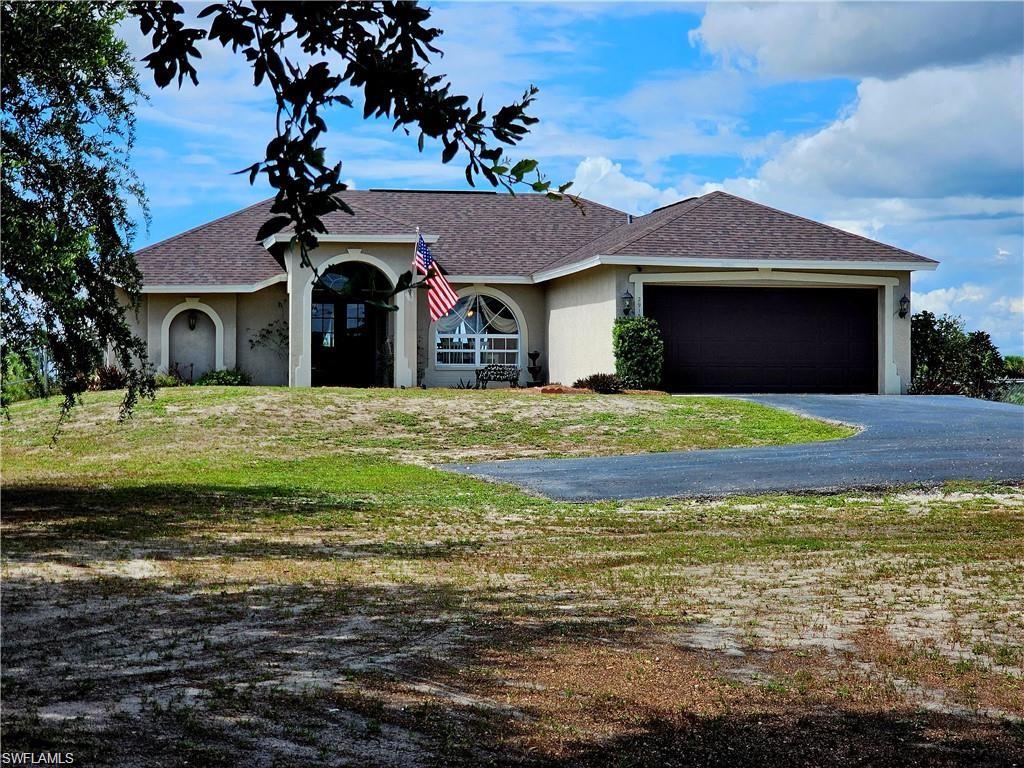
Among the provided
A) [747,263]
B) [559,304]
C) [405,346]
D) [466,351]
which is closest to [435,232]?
[466,351]

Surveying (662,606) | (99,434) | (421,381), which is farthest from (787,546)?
(421,381)

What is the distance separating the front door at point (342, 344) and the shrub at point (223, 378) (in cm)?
193

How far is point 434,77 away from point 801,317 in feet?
77.3

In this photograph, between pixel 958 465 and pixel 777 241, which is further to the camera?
pixel 777 241

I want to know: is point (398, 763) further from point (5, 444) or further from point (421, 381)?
point (421, 381)

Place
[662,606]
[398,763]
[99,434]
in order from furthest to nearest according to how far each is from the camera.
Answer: [99,434] → [662,606] → [398,763]

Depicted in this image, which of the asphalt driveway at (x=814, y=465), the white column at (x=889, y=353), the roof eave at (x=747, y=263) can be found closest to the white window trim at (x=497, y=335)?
the roof eave at (x=747, y=263)

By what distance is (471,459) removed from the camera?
18625 millimetres

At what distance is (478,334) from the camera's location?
97.5ft

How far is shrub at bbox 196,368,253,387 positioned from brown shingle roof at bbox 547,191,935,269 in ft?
27.5

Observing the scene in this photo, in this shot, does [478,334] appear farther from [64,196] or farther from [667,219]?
[64,196]

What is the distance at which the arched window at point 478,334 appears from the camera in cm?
2941

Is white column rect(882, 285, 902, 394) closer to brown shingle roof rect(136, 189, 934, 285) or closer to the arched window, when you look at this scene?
brown shingle roof rect(136, 189, 934, 285)

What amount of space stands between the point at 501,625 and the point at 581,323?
2110 centimetres
